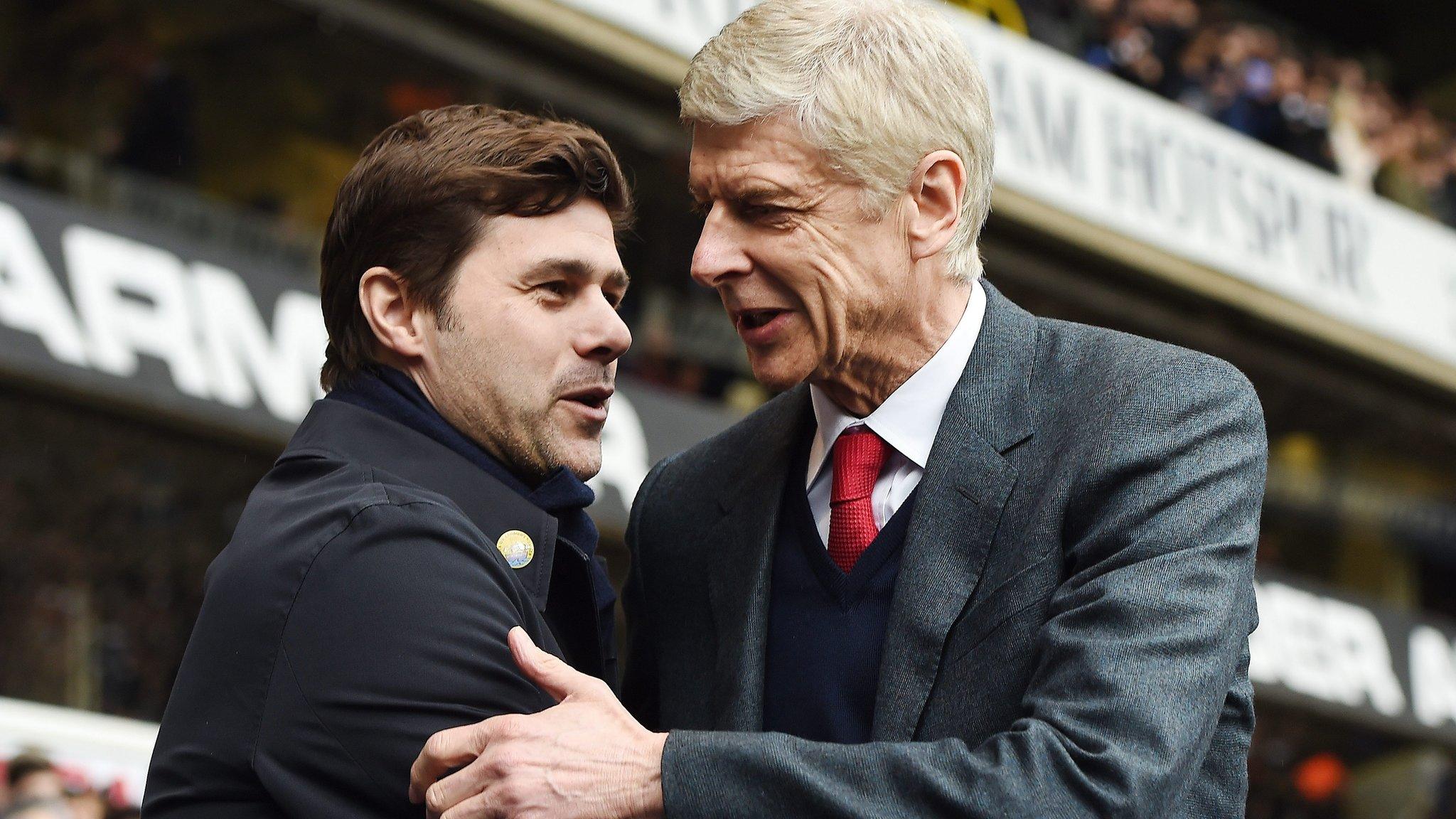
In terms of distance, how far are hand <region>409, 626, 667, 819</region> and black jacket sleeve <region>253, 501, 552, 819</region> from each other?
0.07 meters

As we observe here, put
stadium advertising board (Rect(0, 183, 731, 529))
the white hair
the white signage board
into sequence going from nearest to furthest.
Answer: the white hair → the white signage board → stadium advertising board (Rect(0, 183, 731, 529))

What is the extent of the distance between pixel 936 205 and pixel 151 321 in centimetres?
661

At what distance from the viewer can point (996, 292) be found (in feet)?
9.16

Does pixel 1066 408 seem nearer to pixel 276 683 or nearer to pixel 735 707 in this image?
pixel 735 707

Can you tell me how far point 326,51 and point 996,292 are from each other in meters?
10.4

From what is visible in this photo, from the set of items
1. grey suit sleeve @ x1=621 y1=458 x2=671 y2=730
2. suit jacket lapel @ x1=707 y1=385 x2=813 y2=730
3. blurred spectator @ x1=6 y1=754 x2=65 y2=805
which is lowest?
blurred spectator @ x1=6 y1=754 x2=65 y2=805

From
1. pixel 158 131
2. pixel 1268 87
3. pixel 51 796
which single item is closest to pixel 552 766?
pixel 51 796

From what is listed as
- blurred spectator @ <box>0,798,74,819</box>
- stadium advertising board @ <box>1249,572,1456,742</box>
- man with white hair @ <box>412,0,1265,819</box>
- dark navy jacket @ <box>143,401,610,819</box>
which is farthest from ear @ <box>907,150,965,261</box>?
stadium advertising board @ <box>1249,572,1456,742</box>

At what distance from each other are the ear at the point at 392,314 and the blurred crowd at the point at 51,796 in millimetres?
4408

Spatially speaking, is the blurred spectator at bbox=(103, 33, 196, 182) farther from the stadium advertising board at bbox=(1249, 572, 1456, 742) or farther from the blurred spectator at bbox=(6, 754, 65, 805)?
the stadium advertising board at bbox=(1249, 572, 1456, 742)

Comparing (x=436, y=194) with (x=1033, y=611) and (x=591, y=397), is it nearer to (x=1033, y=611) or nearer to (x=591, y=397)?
(x=591, y=397)

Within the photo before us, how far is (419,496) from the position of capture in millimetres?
2307

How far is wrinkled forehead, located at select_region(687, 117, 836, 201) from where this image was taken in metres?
2.56

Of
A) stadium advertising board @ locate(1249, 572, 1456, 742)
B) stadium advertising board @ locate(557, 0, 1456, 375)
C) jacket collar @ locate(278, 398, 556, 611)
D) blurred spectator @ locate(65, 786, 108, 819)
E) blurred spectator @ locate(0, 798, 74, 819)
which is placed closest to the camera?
jacket collar @ locate(278, 398, 556, 611)
